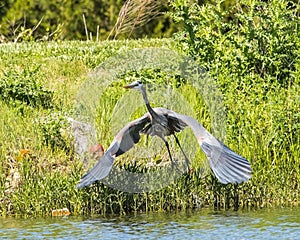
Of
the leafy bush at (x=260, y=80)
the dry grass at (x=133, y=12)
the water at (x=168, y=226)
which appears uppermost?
the dry grass at (x=133, y=12)

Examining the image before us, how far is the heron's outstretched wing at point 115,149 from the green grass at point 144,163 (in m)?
0.51

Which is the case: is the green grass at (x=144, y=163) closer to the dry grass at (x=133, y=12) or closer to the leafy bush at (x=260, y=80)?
the leafy bush at (x=260, y=80)

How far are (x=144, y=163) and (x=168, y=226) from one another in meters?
1.18

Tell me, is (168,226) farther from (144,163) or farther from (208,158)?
(144,163)

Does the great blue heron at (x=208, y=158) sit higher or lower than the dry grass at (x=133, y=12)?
lower

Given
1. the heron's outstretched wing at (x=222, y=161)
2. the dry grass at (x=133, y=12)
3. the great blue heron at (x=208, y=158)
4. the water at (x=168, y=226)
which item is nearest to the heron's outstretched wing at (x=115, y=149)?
the great blue heron at (x=208, y=158)

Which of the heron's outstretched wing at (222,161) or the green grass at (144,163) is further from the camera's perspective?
the green grass at (144,163)

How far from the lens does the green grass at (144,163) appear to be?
811cm

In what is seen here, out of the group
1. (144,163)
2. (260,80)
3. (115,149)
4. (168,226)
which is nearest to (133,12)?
(260,80)

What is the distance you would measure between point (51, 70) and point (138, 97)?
2.13 metres

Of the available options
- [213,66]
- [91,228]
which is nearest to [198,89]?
[213,66]

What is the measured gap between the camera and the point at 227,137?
27.7ft

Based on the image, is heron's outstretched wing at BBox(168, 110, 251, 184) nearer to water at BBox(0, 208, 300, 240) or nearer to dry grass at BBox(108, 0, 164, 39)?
water at BBox(0, 208, 300, 240)

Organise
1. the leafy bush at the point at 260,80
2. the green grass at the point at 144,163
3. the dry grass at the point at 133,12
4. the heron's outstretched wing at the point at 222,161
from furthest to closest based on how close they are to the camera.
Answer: the dry grass at the point at 133,12 < the leafy bush at the point at 260,80 < the green grass at the point at 144,163 < the heron's outstretched wing at the point at 222,161
